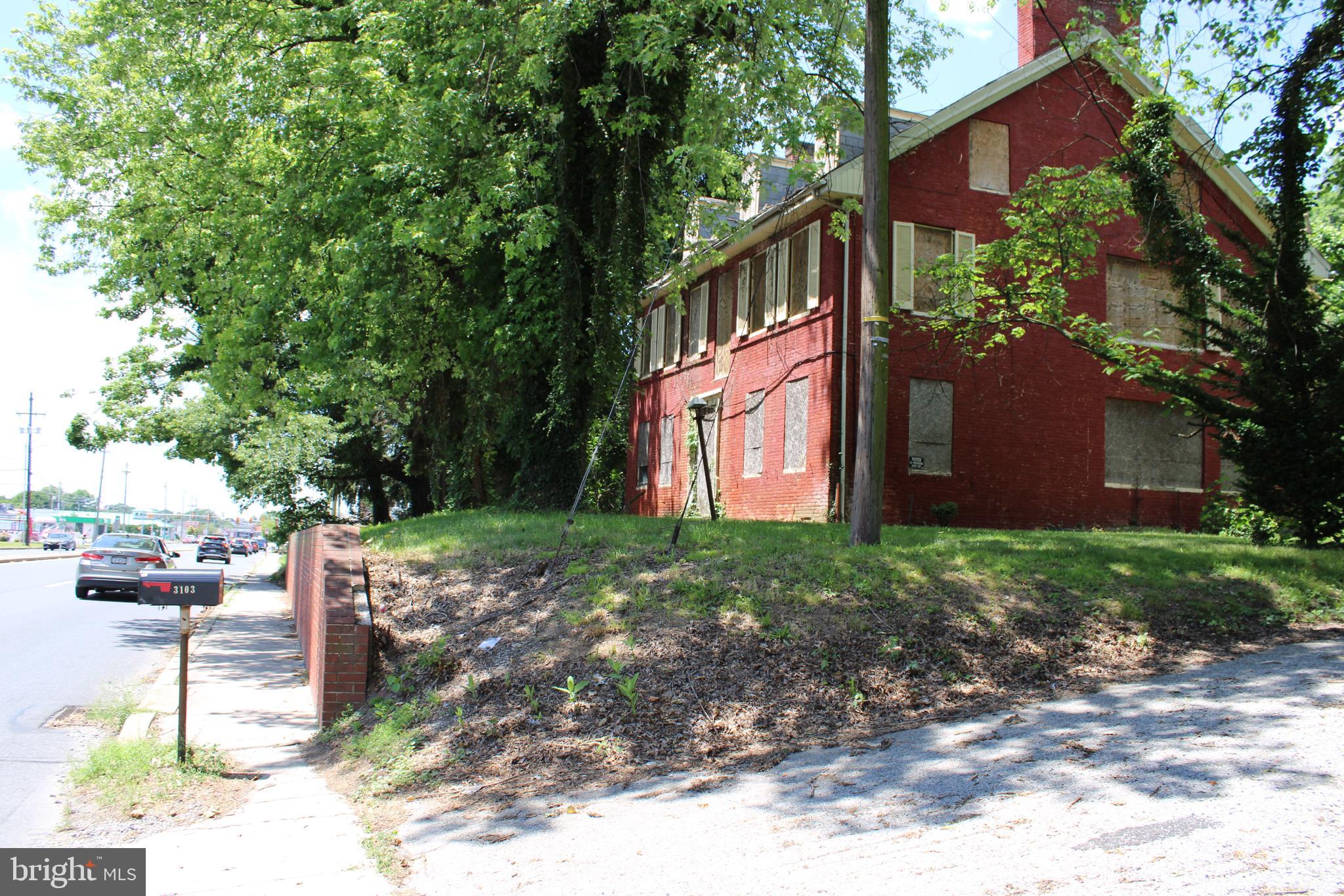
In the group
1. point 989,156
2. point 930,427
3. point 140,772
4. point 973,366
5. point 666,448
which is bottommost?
point 140,772

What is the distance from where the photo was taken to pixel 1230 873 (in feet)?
11.8

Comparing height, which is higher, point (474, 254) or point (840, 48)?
point (840, 48)

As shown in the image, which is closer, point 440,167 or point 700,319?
point 440,167

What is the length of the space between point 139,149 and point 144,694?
11907 millimetres

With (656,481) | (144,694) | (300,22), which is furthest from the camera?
(656,481)

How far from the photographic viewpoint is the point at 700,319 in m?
24.2

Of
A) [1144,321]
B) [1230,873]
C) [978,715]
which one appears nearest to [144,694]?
[978,715]

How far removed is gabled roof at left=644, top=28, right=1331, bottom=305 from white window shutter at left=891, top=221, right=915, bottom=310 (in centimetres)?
119

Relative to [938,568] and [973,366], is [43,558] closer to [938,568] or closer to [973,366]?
[973,366]

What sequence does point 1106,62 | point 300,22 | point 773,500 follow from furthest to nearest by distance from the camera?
point 773,500
point 300,22
point 1106,62

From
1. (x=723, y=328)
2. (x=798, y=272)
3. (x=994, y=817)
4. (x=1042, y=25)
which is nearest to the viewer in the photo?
(x=994, y=817)

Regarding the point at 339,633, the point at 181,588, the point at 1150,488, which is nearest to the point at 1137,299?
the point at 1150,488

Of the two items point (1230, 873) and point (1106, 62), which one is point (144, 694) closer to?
point (1230, 873)

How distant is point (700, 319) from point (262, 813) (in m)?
19.2
